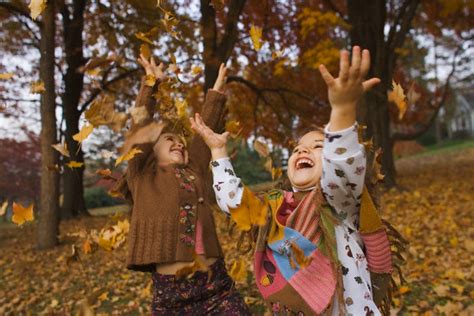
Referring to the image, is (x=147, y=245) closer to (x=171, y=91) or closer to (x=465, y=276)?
(x=171, y=91)

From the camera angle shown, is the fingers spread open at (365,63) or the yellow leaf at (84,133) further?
the yellow leaf at (84,133)

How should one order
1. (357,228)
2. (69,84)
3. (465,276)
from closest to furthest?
(357,228) < (465,276) < (69,84)

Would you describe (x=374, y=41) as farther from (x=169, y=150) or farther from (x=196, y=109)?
(x=169, y=150)

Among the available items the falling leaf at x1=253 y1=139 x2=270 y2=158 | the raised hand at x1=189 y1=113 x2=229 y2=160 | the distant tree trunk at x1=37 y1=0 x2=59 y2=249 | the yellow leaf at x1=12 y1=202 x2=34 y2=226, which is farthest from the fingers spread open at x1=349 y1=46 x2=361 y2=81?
the distant tree trunk at x1=37 y1=0 x2=59 y2=249

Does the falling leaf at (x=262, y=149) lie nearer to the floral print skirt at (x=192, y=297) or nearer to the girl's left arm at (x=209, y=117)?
the girl's left arm at (x=209, y=117)

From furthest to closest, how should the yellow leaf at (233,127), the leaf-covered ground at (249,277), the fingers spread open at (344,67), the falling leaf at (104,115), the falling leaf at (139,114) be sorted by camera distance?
the leaf-covered ground at (249,277), the yellow leaf at (233,127), the falling leaf at (139,114), the falling leaf at (104,115), the fingers spread open at (344,67)

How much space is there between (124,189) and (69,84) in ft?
38.0

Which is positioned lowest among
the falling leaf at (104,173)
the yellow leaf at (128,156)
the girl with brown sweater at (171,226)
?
the girl with brown sweater at (171,226)

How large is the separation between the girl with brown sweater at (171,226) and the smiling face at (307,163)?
31.7 inches

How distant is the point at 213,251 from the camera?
8.98ft

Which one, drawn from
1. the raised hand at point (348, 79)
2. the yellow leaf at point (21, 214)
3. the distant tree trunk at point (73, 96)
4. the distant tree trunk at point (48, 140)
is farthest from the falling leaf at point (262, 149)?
the distant tree trunk at point (73, 96)

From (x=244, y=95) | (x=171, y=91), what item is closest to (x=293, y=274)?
(x=171, y=91)

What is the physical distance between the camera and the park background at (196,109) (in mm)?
3031

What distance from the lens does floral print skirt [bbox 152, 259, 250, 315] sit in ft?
8.60
